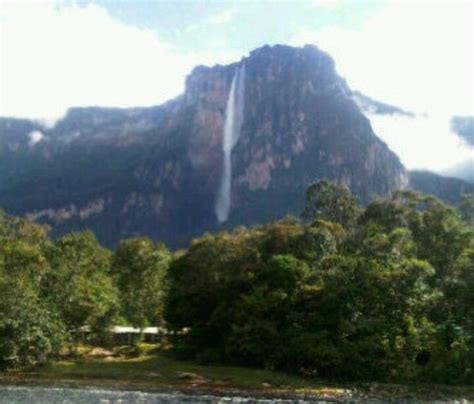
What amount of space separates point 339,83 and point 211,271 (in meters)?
150

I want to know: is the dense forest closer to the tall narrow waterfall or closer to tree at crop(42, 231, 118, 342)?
tree at crop(42, 231, 118, 342)

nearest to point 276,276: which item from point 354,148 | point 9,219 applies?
point 9,219

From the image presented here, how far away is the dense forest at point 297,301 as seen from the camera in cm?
4062

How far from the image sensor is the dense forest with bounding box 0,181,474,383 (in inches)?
1599

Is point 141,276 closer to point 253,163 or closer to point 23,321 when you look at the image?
point 23,321

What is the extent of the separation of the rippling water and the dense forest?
744 centimetres

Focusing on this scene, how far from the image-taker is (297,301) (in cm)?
4562

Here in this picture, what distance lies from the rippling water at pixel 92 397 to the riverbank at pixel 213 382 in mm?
1614

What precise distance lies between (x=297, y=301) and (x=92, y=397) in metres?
16.5

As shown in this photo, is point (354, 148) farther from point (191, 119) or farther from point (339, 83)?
point (191, 119)

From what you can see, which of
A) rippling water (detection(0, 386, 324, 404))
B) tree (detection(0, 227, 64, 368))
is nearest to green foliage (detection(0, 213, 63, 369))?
tree (detection(0, 227, 64, 368))

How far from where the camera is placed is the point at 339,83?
194125mm

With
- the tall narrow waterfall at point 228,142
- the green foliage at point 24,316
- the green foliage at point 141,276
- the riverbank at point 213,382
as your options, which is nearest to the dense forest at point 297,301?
the green foliage at point 24,316

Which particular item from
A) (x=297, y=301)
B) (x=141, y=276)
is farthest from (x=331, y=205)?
(x=297, y=301)
